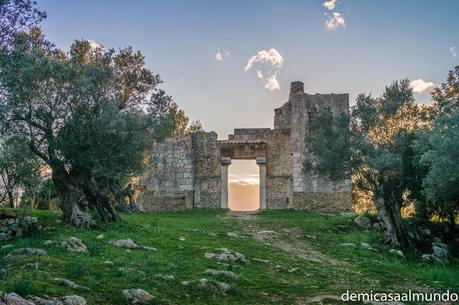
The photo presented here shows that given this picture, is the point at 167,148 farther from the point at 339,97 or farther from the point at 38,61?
the point at 38,61

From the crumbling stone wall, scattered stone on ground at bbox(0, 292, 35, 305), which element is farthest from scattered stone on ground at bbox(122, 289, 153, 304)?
the crumbling stone wall

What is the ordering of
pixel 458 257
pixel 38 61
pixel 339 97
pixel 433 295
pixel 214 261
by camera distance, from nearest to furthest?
pixel 433 295, pixel 214 261, pixel 38 61, pixel 458 257, pixel 339 97

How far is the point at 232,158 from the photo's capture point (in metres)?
37.3

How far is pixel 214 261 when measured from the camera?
1405 centimetres

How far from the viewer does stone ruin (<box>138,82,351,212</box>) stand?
35125 millimetres

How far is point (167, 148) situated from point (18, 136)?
19394 millimetres

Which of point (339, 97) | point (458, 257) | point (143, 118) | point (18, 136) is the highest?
point (339, 97)

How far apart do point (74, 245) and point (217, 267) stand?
4.25m

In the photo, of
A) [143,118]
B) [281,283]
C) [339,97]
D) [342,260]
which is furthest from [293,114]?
[281,283]

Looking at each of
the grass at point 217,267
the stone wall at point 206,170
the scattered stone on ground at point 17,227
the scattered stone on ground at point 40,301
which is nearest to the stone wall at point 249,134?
the stone wall at point 206,170

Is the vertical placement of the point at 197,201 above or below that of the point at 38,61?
below

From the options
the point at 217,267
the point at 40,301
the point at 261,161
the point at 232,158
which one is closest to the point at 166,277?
the point at 217,267

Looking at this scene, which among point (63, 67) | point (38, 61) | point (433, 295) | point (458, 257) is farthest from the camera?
point (458, 257)

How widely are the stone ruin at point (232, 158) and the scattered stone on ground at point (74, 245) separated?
2156cm
